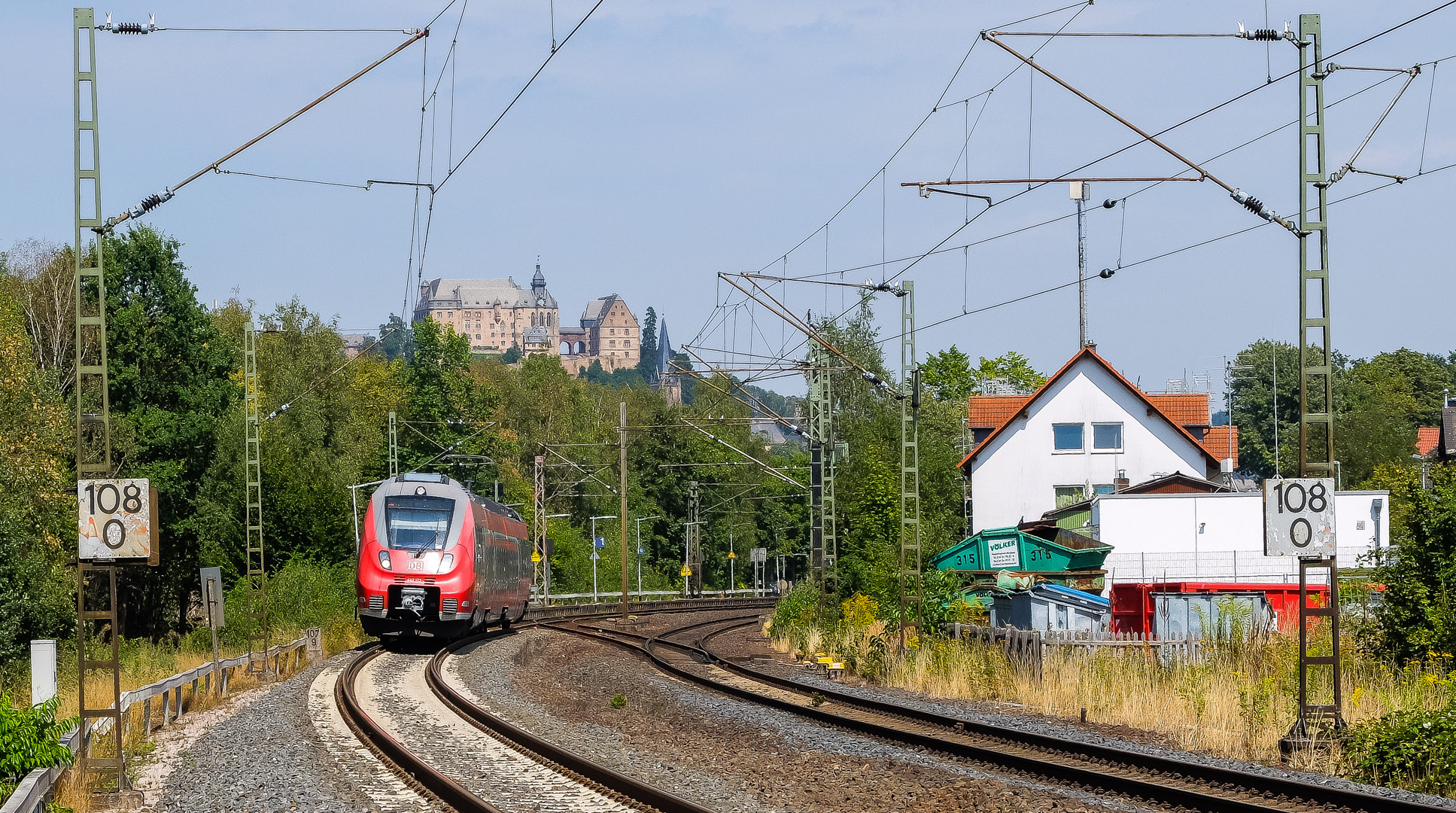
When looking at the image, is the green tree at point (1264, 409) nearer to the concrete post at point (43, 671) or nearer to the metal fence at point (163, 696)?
the metal fence at point (163, 696)

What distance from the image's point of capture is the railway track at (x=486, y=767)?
11.4 meters

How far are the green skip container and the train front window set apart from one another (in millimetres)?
12323

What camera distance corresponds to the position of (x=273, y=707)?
1984 centimetres

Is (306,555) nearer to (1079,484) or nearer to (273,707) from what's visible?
(1079,484)

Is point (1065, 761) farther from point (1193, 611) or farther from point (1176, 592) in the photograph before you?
point (1176, 592)

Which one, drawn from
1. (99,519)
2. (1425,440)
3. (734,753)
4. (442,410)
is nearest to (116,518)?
(99,519)

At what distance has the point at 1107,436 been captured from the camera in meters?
54.7

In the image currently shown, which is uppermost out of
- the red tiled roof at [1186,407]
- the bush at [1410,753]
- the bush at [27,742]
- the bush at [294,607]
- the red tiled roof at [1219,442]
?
the red tiled roof at [1186,407]

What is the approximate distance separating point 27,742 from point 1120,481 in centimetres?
4620

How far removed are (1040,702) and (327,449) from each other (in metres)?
62.7

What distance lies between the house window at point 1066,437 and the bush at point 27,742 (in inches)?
1856

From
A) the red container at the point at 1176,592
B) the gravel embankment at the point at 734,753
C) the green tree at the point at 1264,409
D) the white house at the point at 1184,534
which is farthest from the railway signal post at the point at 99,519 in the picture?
the green tree at the point at 1264,409

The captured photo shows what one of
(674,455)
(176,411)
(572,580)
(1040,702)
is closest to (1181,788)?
(1040,702)

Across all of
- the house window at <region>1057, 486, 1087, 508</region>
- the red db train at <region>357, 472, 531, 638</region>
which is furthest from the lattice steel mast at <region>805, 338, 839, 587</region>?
the house window at <region>1057, 486, 1087, 508</region>
